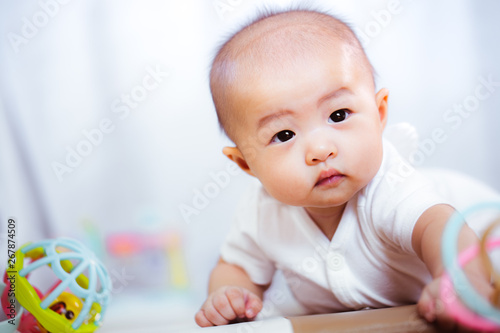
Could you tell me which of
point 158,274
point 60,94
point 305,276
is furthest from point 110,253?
point 305,276

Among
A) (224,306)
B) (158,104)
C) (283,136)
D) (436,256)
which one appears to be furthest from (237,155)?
(158,104)

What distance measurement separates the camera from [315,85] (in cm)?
68

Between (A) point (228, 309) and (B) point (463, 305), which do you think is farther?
(A) point (228, 309)

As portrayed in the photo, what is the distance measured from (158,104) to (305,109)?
1.84 feet

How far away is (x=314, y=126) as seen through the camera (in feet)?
2.23

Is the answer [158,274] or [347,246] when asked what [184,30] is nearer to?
[158,274]

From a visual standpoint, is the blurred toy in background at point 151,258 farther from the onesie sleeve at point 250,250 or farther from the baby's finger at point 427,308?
the baby's finger at point 427,308

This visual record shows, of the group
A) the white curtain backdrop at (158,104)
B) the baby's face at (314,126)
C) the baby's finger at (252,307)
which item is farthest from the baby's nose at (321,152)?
the white curtain backdrop at (158,104)

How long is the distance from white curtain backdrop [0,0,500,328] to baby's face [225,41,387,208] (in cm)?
42

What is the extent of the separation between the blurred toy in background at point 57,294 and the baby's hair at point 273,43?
0.27 meters

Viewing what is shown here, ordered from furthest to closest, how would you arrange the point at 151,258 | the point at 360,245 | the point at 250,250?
the point at 151,258
the point at 250,250
the point at 360,245

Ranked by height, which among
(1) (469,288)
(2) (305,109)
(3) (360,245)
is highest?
(2) (305,109)

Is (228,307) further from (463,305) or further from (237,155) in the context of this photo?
(463,305)

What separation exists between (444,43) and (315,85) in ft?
2.09
